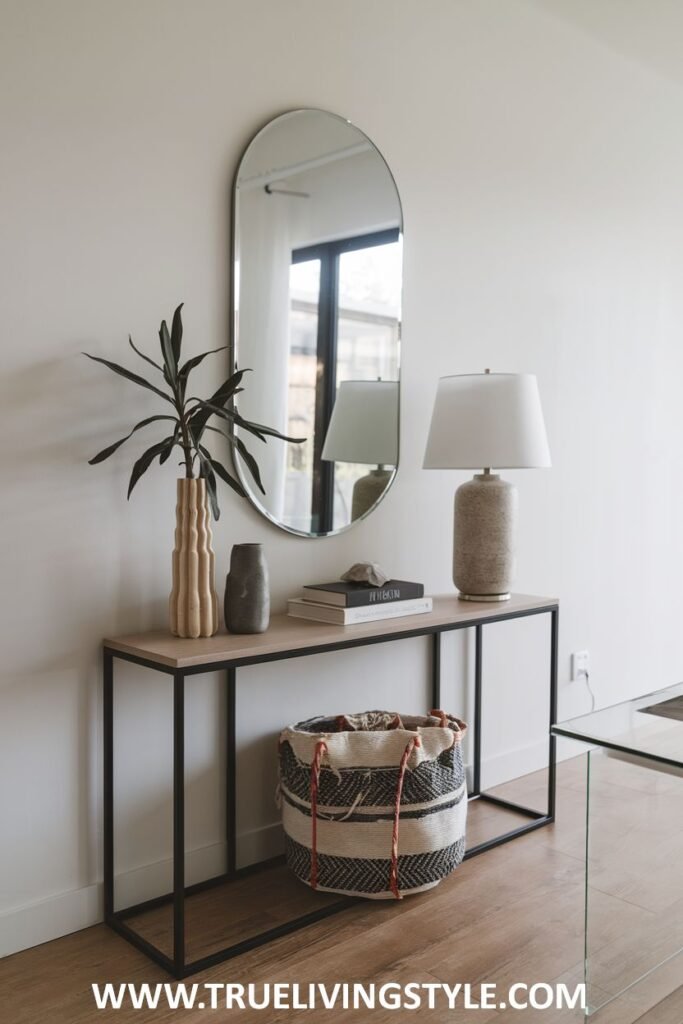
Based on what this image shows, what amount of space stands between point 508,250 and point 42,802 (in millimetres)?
2238

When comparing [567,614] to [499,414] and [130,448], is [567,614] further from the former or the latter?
[130,448]

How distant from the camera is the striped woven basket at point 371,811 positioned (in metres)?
2.23


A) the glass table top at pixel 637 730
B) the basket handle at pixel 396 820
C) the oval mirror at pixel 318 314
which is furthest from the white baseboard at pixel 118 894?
the glass table top at pixel 637 730

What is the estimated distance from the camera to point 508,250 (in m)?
3.16

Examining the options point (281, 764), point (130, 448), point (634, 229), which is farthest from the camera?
point (634, 229)

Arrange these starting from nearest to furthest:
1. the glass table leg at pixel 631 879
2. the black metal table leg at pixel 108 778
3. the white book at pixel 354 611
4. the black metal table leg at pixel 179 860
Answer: the glass table leg at pixel 631 879 < the black metal table leg at pixel 179 860 < the black metal table leg at pixel 108 778 < the white book at pixel 354 611

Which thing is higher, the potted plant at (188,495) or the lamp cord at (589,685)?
the potted plant at (188,495)

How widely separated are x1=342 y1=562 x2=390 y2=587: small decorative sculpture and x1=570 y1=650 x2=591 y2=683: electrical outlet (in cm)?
129

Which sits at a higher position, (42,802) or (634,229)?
(634,229)

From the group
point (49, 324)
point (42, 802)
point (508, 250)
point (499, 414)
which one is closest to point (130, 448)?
point (49, 324)

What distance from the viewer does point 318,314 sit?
2625 mm

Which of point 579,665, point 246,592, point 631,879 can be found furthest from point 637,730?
A: point 579,665

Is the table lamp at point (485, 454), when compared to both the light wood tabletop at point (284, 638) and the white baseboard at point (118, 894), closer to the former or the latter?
the light wood tabletop at point (284, 638)

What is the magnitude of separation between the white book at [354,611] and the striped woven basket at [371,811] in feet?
0.93
